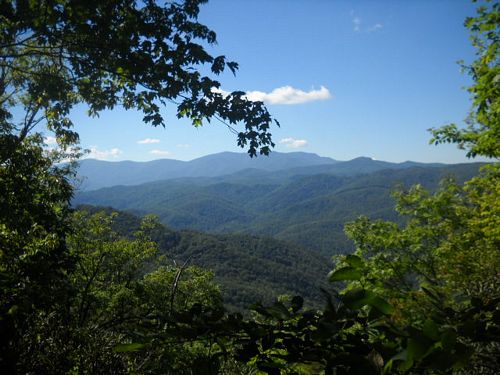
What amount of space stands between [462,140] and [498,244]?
3.61 metres

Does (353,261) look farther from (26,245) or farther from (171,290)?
(26,245)

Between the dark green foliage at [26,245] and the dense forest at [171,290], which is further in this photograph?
the dark green foliage at [26,245]

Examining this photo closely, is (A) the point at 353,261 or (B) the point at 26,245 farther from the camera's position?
(B) the point at 26,245

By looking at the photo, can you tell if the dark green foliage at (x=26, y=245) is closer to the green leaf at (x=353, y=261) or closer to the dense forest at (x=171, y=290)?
the dense forest at (x=171, y=290)

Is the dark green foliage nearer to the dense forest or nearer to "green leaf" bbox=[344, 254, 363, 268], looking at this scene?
the dense forest

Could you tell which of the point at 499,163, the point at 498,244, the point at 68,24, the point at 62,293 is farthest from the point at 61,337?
the point at 498,244

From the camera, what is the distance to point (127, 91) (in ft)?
22.4

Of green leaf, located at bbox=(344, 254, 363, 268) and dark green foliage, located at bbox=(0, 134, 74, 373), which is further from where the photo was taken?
dark green foliage, located at bbox=(0, 134, 74, 373)

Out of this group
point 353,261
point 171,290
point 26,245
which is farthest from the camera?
point 26,245

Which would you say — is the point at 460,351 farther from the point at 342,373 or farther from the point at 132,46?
the point at 132,46

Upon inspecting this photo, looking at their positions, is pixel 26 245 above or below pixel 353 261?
below

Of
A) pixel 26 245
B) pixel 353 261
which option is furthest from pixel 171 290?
pixel 26 245

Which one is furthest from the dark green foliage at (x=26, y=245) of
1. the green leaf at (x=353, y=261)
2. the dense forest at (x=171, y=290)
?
the green leaf at (x=353, y=261)

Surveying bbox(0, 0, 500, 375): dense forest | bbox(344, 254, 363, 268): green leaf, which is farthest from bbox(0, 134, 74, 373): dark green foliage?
bbox(344, 254, 363, 268): green leaf
